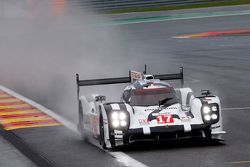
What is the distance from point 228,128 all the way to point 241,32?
29222mm

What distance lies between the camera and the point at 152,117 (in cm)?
1555

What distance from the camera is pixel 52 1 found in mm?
45688

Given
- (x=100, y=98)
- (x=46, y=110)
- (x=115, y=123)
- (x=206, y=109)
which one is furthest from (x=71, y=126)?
(x=206, y=109)

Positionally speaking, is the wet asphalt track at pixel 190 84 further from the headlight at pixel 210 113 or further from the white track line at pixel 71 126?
the headlight at pixel 210 113

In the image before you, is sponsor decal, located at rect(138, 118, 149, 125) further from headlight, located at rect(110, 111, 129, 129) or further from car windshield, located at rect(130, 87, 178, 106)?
car windshield, located at rect(130, 87, 178, 106)

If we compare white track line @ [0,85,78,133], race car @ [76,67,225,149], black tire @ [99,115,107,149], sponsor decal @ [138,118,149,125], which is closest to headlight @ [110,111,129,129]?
race car @ [76,67,225,149]

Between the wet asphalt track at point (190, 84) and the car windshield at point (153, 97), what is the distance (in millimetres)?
752

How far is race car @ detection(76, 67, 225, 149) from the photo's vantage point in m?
15.3

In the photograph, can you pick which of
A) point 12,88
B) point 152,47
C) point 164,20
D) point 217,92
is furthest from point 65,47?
point 164,20

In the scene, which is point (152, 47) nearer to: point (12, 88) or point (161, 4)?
point (12, 88)

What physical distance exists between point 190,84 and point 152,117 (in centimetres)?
1170

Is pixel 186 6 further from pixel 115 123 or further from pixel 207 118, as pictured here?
pixel 115 123

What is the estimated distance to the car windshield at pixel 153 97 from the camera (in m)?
16.3

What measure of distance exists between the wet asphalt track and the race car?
284 millimetres
